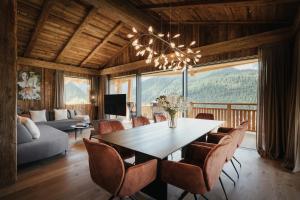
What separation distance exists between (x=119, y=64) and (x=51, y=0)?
3.30 metres

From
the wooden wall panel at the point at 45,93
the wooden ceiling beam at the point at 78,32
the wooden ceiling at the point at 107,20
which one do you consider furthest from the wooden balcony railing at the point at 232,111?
the wooden wall panel at the point at 45,93

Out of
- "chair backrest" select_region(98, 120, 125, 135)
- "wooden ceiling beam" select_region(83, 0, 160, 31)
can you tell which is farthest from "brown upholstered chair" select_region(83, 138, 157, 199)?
"wooden ceiling beam" select_region(83, 0, 160, 31)

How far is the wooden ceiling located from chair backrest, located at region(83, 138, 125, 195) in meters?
3.09

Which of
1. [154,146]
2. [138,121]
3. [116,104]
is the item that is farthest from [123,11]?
[154,146]

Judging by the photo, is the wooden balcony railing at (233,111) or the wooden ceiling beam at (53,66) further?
the wooden ceiling beam at (53,66)

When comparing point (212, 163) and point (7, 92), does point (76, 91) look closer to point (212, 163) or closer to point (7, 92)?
point (7, 92)

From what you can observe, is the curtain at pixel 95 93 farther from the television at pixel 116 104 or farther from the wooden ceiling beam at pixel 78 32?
the television at pixel 116 104

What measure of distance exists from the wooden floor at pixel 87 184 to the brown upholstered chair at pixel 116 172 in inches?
24.8

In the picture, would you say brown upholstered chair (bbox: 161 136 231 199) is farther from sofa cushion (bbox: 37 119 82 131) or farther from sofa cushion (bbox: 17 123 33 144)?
sofa cushion (bbox: 37 119 82 131)

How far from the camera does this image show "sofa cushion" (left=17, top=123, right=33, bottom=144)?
281 centimetres

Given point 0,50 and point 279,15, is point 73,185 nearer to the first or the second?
point 0,50

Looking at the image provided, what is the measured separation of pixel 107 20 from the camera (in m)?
5.17

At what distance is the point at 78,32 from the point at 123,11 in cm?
214

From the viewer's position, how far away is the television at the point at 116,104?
5.66 m
